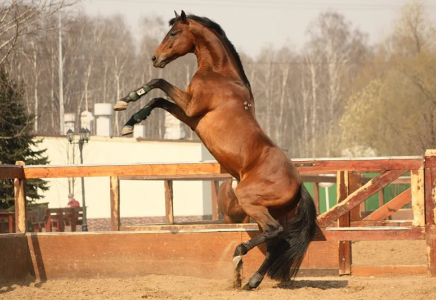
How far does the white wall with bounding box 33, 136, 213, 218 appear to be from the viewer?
103 ft

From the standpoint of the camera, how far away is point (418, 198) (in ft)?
25.0

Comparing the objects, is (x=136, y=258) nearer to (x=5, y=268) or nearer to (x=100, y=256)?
(x=100, y=256)

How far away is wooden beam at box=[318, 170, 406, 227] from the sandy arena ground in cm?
65

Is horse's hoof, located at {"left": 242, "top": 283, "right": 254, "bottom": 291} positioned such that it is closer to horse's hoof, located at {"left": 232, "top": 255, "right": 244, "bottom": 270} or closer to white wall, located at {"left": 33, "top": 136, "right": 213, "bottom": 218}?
horse's hoof, located at {"left": 232, "top": 255, "right": 244, "bottom": 270}

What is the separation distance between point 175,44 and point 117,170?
1770mm

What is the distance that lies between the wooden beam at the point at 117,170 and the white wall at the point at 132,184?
22701 millimetres

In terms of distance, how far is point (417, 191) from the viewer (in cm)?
763

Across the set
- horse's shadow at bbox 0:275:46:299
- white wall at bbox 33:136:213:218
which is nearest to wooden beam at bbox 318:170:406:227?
horse's shadow at bbox 0:275:46:299

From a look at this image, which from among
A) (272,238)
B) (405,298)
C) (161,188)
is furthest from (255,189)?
(161,188)

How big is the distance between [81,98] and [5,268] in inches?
1726

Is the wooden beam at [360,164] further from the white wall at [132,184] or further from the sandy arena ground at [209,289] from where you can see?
the white wall at [132,184]

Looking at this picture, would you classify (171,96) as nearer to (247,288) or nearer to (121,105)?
(121,105)

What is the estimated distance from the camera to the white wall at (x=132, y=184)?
103ft

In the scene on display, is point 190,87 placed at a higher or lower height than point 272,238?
higher
